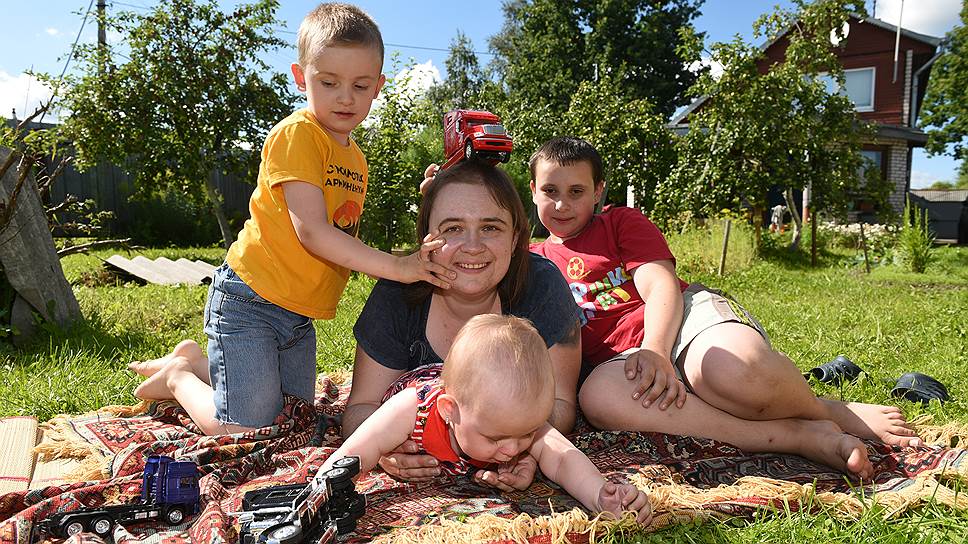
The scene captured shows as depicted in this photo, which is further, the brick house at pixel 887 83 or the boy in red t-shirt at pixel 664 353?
the brick house at pixel 887 83

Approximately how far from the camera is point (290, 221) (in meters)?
2.58

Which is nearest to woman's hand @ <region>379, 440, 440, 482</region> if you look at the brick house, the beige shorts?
the beige shorts

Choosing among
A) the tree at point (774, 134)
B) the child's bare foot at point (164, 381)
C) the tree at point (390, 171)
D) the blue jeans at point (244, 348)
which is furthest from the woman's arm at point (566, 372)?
the tree at point (774, 134)

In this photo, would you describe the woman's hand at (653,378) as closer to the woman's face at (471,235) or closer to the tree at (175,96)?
the woman's face at (471,235)

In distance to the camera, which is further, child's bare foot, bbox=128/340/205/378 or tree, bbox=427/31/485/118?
tree, bbox=427/31/485/118

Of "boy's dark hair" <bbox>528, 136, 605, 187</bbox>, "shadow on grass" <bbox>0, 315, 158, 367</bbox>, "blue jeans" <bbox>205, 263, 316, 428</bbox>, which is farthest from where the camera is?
"shadow on grass" <bbox>0, 315, 158, 367</bbox>

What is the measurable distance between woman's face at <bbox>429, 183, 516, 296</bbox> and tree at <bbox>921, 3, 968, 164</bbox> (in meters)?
35.9

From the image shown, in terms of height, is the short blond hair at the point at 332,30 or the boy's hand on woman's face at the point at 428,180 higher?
the short blond hair at the point at 332,30

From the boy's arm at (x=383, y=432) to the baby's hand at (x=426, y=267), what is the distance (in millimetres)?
367

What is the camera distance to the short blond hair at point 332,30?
238 cm

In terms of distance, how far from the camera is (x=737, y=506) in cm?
190

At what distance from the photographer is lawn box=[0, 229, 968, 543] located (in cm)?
183

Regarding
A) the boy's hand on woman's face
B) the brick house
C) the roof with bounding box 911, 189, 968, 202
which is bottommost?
the boy's hand on woman's face

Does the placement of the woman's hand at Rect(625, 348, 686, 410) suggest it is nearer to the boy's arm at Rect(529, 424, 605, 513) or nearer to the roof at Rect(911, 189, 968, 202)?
the boy's arm at Rect(529, 424, 605, 513)
